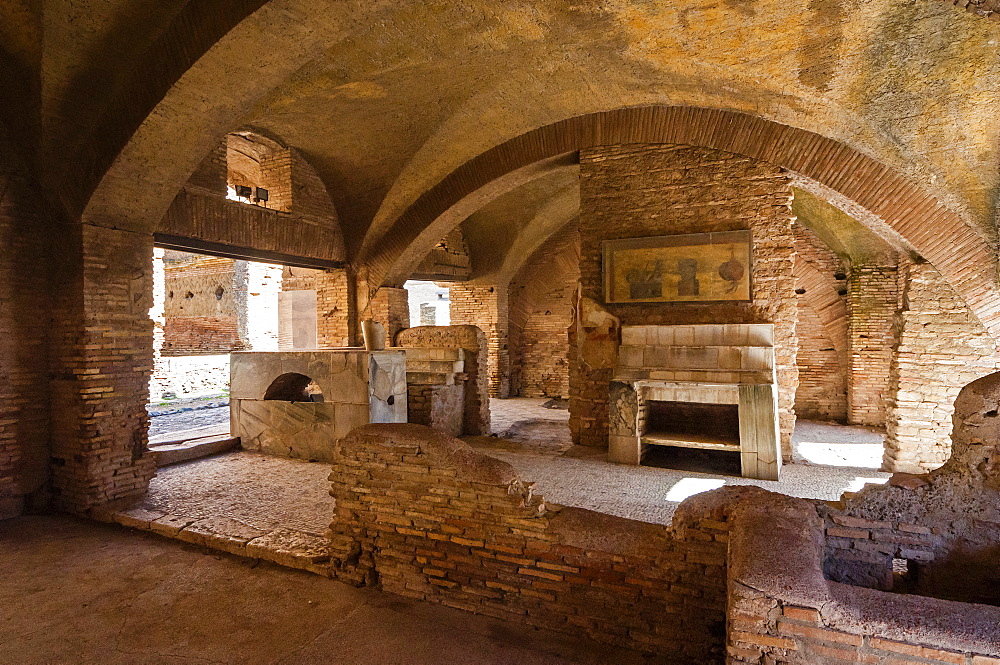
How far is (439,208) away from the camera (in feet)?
28.4

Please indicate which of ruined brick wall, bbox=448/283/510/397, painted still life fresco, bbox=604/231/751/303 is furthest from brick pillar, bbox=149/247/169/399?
painted still life fresco, bbox=604/231/751/303

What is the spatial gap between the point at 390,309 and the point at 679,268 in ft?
17.9

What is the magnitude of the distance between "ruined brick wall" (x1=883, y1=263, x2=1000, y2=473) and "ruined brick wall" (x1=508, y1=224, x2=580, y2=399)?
23.1ft

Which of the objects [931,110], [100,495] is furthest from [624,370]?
[100,495]

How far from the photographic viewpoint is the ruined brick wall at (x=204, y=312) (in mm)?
16250

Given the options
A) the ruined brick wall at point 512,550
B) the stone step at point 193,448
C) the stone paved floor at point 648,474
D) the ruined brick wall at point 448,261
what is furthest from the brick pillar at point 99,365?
the ruined brick wall at point 448,261

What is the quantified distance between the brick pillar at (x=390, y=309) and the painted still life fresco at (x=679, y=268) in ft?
14.5

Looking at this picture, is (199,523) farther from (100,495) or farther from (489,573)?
(489,573)

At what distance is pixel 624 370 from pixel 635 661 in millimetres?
3640

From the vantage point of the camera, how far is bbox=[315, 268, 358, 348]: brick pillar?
9.71 meters

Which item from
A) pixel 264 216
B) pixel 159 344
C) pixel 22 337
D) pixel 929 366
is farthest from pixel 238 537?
pixel 929 366

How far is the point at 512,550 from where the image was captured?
3754 millimetres

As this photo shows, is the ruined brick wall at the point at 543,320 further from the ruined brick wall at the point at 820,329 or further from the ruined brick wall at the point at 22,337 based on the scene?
the ruined brick wall at the point at 22,337

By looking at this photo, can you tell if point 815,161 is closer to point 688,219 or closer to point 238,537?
point 688,219
